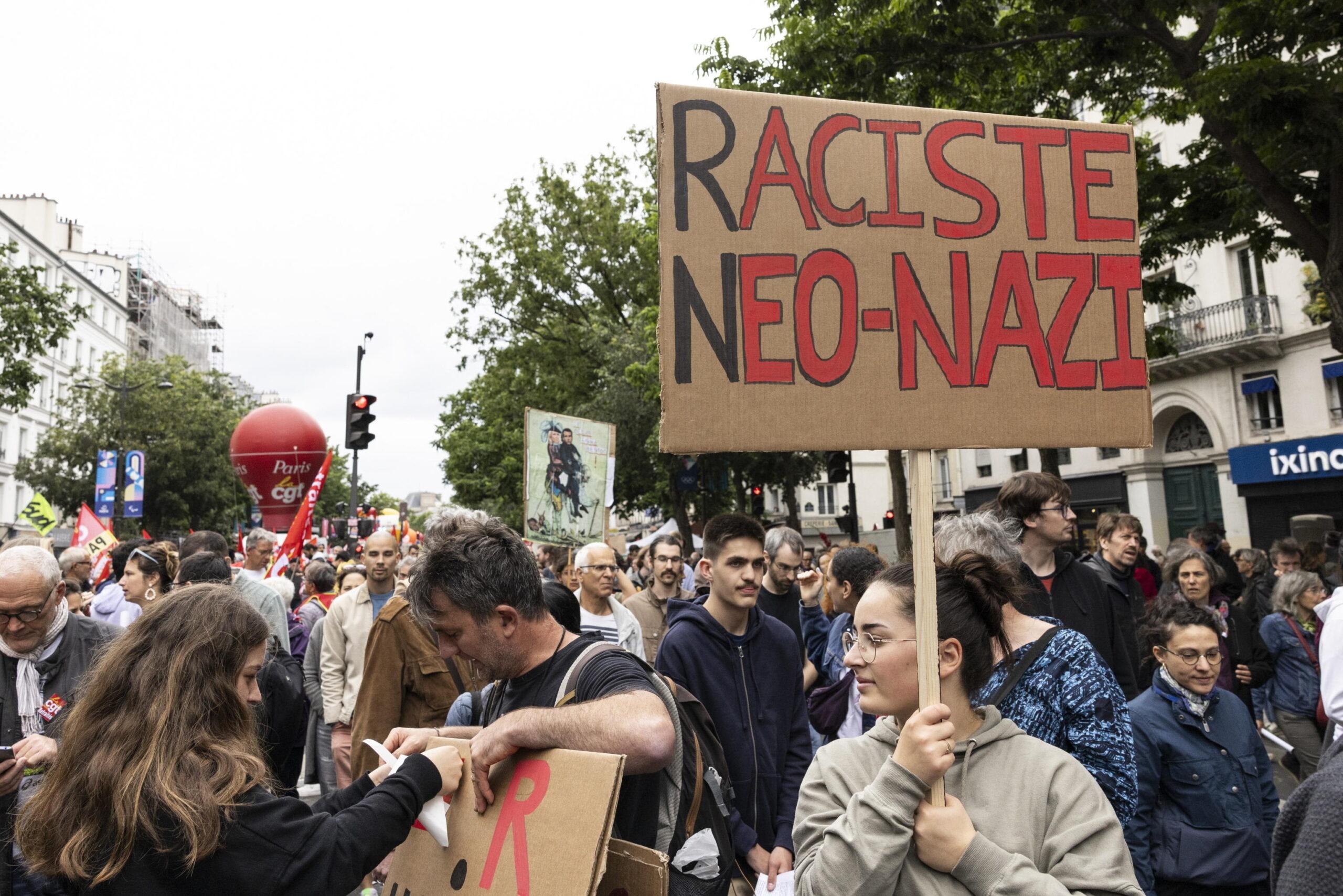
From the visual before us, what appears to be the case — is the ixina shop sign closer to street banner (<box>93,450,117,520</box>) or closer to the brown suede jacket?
the brown suede jacket

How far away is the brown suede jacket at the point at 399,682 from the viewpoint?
5.02 metres

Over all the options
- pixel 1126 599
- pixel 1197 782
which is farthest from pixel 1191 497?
pixel 1197 782

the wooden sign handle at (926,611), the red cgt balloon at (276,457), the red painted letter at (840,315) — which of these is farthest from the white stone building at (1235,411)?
the wooden sign handle at (926,611)

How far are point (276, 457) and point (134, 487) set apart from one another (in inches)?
501

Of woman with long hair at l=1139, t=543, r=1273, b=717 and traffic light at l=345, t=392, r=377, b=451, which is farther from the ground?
traffic light at l=345, t=392, r=377, b=451

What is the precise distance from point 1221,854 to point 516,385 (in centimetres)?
3017

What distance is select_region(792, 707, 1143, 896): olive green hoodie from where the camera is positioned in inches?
74.6

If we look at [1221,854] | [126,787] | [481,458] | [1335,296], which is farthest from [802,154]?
[481,458]

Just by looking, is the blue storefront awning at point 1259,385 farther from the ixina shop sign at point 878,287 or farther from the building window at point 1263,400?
the ixina shop sign at point 878,287

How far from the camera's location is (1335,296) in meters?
9.59

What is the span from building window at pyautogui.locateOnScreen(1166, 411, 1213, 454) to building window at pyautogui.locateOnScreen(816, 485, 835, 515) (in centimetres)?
3001

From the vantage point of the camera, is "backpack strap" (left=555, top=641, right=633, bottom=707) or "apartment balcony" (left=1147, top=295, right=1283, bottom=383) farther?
"apartment balcony" (left=1147, top=295, right=1283, bottom=383)

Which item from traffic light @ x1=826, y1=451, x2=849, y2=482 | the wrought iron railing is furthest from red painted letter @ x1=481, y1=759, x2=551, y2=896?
the wrought iron railing

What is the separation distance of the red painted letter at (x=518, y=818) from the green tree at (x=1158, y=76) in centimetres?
940
